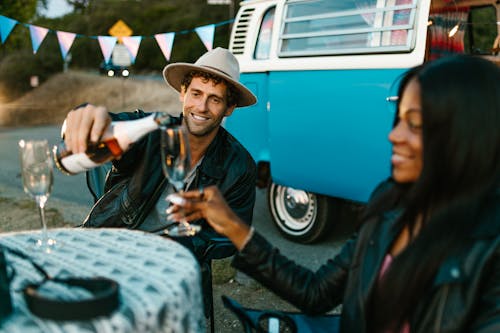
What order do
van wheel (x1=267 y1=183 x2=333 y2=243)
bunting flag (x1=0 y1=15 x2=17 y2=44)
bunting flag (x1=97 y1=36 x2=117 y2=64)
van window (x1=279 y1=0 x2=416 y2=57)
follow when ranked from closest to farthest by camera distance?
van window (x1=279 y1=0 x2=416 y2=57) < van wheel (x1=267 y1=183 x2=333 y2=243) < bunting flag (x1=0 y1=15 x2=17 y2=44) < bunting flag (x1=97 y1=36 x2=117 y2=64)

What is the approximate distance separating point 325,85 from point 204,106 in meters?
1.95

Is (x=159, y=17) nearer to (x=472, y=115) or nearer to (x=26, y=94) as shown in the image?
(x=26, y=94)

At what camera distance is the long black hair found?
1374 mm

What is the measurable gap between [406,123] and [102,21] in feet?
106

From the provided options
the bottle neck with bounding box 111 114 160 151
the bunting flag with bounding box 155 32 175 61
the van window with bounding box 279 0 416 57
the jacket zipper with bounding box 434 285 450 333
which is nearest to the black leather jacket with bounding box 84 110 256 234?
the bottle neck with bounding box 111 114 160 151

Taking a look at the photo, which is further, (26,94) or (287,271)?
(26,94)

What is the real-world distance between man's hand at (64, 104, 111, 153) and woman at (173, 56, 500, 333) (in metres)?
0.46

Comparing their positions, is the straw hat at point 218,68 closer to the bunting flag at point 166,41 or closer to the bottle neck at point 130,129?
the bottle neck at point 130,129

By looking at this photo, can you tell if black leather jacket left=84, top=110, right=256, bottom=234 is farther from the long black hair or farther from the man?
the long black hair

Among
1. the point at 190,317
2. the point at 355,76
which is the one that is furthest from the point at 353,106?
the point at 190,317

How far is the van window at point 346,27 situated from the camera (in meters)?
4.12

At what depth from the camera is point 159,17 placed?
3331 centimetres

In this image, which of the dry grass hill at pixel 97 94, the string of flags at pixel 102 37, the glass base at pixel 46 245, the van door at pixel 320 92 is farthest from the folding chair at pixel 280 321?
the dry grass hill at pixel 97 94

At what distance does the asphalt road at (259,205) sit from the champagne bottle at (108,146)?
9.79ft
